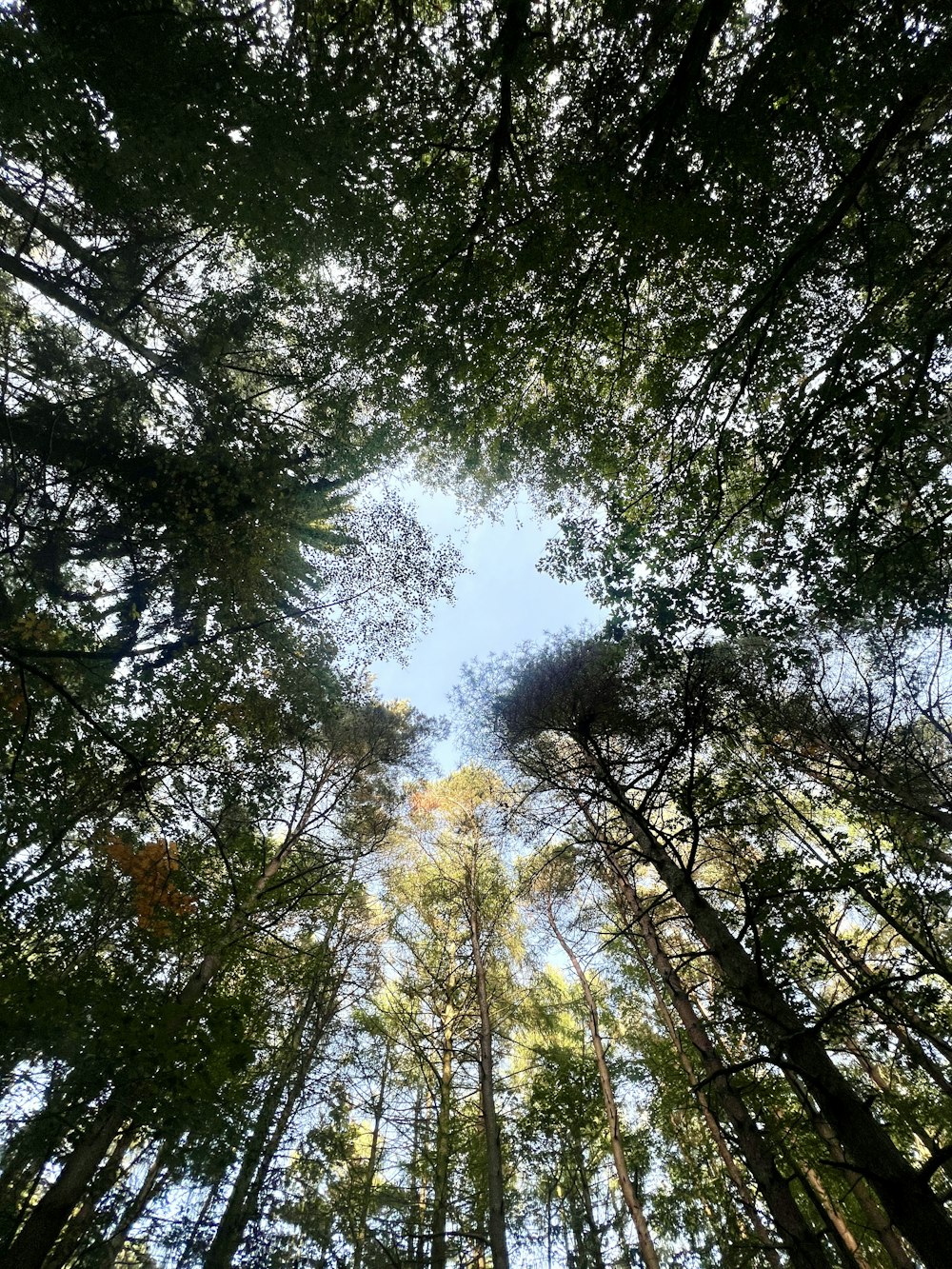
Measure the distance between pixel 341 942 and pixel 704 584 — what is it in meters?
9.82

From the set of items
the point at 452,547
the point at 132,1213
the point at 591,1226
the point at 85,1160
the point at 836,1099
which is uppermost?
the point at 452,547

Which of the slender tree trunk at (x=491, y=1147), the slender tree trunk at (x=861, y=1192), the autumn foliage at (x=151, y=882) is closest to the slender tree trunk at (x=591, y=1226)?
the slender tree trunk at (x=491, y=1147)

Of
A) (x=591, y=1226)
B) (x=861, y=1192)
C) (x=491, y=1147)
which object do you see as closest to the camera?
(x=491, y=1147)

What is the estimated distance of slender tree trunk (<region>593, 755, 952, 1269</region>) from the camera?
213 cm

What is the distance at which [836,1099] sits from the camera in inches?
101

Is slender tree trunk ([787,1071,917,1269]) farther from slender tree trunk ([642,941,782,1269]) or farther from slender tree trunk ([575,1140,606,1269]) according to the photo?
slender tree trunk ([575,1140,606,1269])

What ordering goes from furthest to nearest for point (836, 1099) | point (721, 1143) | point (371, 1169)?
point (371, 1169) < point (721, 1143) < point (836, 1099)

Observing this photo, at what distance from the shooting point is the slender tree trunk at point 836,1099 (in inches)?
83.8

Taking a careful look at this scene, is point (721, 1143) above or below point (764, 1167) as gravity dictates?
above

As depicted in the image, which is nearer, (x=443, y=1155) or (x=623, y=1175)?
(x=623, y=1175)

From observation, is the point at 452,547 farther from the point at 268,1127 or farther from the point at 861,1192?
the point at 861,1192

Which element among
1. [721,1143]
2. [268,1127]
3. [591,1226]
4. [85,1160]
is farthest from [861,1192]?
[85,1160]

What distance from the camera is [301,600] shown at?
8.99 metres

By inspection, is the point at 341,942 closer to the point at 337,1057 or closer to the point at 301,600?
the point at 337,1057
